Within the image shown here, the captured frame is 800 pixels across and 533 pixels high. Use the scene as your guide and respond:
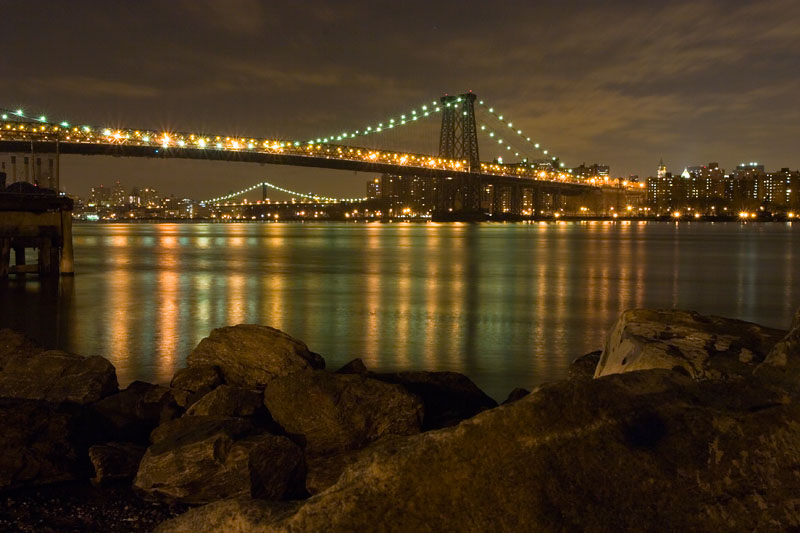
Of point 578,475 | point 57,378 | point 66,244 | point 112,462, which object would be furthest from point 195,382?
point 66,244

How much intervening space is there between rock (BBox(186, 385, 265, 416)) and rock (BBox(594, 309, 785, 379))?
2.47m

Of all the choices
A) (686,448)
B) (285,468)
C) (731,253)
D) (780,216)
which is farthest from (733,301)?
(780,216)

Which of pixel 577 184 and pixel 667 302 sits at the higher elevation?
pixel 577 184

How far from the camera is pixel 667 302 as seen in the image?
16.2m

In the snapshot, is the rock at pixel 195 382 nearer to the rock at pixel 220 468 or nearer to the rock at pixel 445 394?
the rock at pixel 445 394

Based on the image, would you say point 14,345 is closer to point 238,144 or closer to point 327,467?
point 327,467

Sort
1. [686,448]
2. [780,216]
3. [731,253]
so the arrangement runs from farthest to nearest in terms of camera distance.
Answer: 1. [780,216]
2. [731,253]
3. [686,448]

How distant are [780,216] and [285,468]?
170936mm

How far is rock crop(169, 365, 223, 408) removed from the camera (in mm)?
6023

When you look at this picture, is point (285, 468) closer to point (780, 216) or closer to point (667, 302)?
point (667, 302)

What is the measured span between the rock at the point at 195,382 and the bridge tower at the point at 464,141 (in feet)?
256

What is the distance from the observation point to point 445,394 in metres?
6.17

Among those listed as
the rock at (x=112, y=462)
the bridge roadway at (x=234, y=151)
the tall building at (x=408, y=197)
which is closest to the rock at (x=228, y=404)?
the rock at (x=112, y=462)

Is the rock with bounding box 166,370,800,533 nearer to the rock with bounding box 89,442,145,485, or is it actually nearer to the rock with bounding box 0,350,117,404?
the rock with bounding box 89,442,145,485
